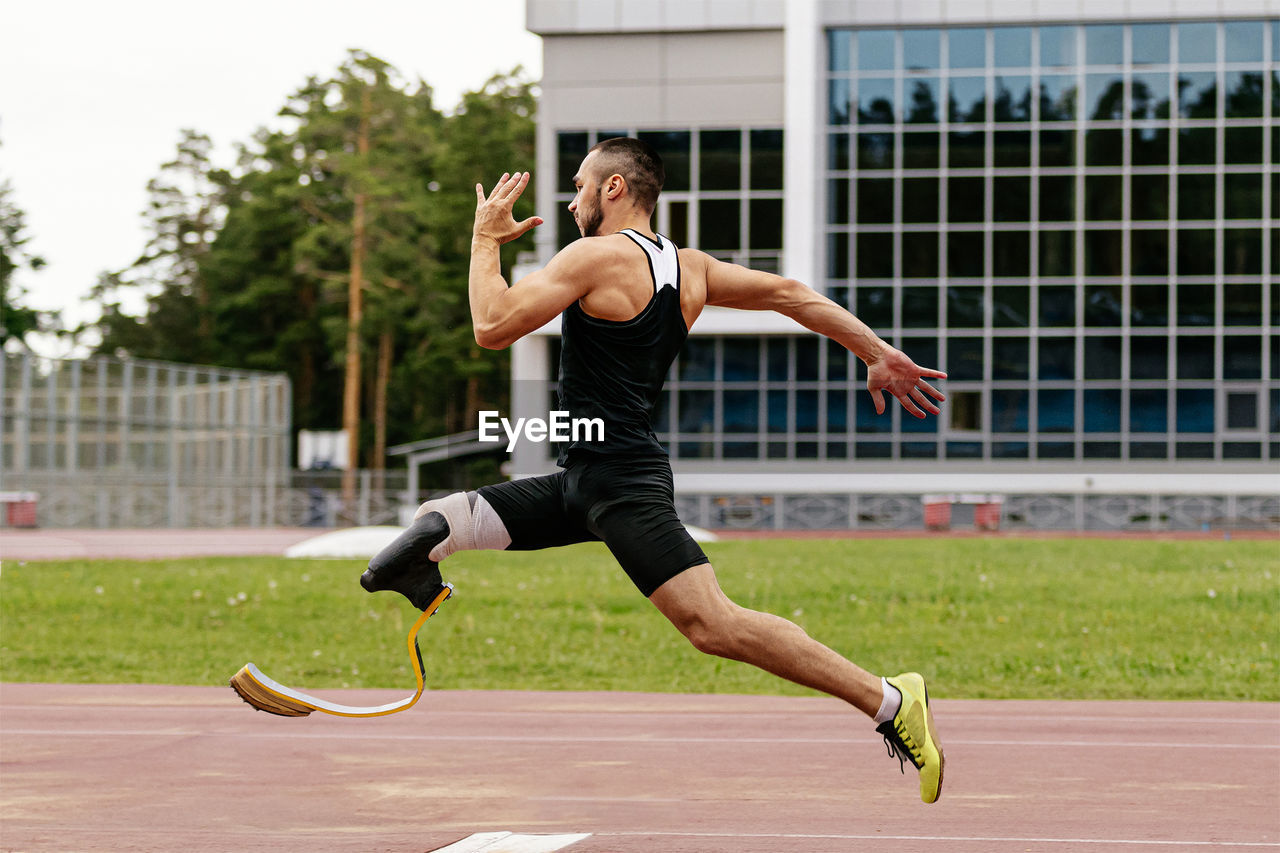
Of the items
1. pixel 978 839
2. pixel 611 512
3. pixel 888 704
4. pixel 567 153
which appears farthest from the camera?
pixel 567 153

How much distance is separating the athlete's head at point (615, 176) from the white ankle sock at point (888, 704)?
1.78m

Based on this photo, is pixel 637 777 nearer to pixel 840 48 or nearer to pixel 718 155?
pixel 718 155

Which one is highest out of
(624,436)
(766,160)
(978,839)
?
(766,160)

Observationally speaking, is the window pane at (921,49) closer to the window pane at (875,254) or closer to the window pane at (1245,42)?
the window pane at (875,254)

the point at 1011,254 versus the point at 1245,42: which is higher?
the point at 1245,42

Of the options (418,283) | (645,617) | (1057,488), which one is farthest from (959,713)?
(418,283)

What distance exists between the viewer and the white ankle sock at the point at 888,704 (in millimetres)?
5160

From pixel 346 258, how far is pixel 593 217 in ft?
190

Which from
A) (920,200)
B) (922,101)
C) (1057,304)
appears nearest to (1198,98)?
(1057,304)

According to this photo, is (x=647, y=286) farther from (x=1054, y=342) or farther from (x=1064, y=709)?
(x=1054, y=342)

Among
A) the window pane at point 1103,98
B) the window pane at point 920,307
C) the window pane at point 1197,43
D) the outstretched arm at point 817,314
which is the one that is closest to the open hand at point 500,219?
the outstretched arm at point 817,314

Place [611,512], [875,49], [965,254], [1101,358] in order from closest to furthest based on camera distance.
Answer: [611,512]
[1101,358]
[965,254]
[875,49]

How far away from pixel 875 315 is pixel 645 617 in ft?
90.1

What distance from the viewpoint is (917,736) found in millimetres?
5219
